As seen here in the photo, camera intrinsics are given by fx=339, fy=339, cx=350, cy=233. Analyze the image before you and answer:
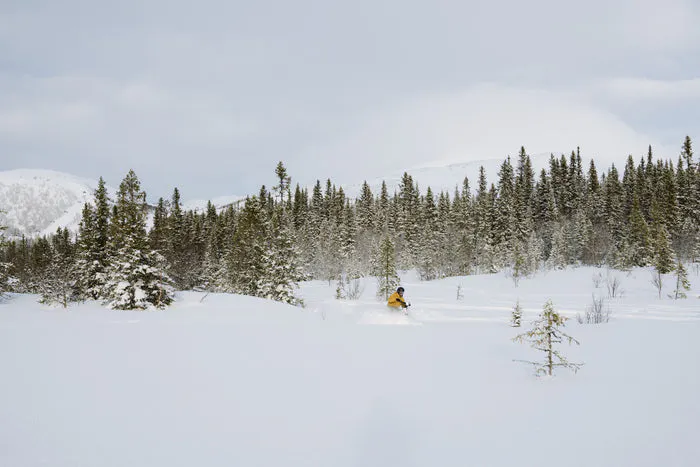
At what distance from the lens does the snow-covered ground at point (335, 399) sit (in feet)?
11.1

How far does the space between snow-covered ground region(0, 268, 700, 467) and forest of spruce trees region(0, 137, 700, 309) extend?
322 inches

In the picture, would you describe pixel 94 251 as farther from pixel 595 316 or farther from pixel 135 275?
pixel 595 316

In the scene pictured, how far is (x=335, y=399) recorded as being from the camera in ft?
15.7

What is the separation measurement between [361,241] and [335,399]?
48.9m

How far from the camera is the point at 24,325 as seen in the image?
28.0 ft

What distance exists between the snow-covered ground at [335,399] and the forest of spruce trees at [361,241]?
819cm

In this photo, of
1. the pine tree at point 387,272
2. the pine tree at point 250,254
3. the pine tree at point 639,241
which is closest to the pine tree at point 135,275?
the pine tree at point 250,254

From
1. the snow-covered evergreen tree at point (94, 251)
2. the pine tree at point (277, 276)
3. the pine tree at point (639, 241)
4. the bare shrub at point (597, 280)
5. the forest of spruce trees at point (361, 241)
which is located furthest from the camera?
the pine tree at point (639, 241)

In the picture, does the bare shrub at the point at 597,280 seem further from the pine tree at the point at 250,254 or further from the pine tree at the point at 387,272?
the pine tree at the point at 250,254

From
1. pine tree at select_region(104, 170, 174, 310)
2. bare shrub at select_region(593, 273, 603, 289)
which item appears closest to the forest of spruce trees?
pine tree at select_region(104, 170, 174, 310)

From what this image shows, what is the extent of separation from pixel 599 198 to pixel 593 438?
63.1 metres

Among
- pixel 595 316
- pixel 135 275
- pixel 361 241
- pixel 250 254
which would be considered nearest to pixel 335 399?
pixel 595 316

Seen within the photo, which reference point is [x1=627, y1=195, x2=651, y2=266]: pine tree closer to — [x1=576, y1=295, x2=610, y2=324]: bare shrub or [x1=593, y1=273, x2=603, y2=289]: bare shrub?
[x1=593, y1=273, x2=603, y2=289]: bare shrub

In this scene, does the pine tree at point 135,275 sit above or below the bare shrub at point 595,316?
above
